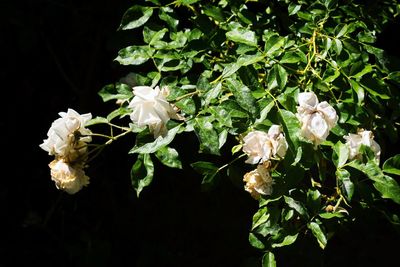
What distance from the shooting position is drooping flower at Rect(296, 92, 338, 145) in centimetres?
Answer: 113

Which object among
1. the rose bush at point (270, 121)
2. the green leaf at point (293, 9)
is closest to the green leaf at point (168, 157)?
the rose bush at point (270, 121)

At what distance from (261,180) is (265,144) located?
0.11 meters

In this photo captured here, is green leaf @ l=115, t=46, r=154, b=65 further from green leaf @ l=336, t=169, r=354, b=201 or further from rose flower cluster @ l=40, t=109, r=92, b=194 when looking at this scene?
green leaf @ l=336, t=169, r=354, b=201

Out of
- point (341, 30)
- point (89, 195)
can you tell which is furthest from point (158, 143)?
point (89, 195)

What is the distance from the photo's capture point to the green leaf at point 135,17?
158cm

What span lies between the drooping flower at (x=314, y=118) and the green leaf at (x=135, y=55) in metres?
0.49

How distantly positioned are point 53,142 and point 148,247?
1367mm

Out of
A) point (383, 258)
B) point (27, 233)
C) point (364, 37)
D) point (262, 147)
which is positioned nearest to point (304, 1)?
point (364, 37)

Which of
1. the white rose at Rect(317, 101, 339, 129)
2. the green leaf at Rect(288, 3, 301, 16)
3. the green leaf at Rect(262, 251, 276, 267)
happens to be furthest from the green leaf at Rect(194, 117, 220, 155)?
the green leaf at Rect(288, 3, 301, 16)

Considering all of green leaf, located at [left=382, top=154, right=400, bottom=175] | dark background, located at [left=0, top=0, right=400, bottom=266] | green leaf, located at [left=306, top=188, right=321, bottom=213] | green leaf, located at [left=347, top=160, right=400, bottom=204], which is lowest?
dark background, located at [left=0, top=0, right=400, bottom=266]

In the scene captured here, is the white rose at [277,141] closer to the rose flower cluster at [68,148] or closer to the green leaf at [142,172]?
the green leaf at [142,172]

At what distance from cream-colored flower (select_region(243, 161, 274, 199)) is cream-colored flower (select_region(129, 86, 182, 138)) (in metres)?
0.21

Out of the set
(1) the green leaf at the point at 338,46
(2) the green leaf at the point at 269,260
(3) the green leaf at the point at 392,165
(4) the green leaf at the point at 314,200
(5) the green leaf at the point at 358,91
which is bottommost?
(2) the green leaf at the point at 269,260

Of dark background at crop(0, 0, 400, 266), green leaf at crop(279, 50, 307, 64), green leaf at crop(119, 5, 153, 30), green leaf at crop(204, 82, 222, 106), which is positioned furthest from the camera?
dark background at crop(0, 0, 400, 266)
